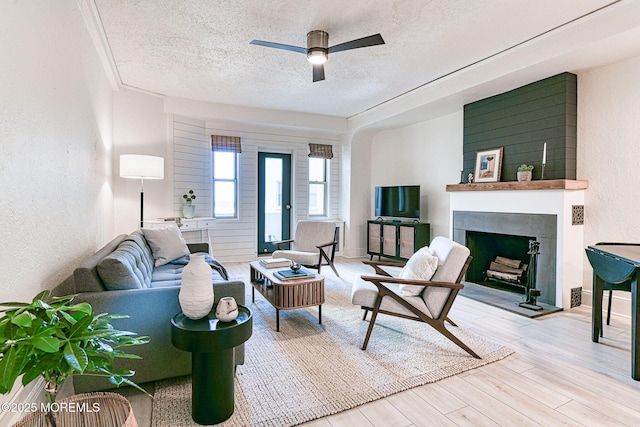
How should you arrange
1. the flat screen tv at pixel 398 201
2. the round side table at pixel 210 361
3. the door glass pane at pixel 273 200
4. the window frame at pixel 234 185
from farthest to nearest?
1. the door glass pane at pixel 273 200
2. the window frame at pixel 234 185
3. the flat screen tv at pixel 398 201
4. the round side table at pixel 210 361

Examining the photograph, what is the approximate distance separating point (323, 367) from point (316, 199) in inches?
196

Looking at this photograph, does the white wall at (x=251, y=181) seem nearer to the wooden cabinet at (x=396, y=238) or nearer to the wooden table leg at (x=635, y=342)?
the wooden cabinet at (x=396, y=238)

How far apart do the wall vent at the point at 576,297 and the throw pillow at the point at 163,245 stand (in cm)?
441

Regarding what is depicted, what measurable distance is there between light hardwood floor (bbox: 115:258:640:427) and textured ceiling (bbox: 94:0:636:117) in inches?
111

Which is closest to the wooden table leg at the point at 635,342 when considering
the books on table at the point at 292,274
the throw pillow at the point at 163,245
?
the books on table at the point at 292,274

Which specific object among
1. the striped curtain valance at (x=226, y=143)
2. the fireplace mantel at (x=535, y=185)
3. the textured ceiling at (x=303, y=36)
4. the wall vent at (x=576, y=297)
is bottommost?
the wall vent at (x=576, y=297)

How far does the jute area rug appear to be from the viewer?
188 centimetres

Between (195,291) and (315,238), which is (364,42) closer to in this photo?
(195,291)

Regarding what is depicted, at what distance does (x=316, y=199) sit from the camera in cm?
713

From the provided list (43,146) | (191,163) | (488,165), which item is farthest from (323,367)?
(191,163)

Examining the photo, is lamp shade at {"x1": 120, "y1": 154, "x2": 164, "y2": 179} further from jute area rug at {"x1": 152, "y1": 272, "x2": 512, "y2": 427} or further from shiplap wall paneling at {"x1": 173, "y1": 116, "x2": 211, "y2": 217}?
jute area rug at {"x1": 152, "y1": 272, "x2": 512, "y2": 427}

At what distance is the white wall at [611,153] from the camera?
331 centimetres

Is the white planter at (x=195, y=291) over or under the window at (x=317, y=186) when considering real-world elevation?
under

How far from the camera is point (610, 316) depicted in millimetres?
3326
